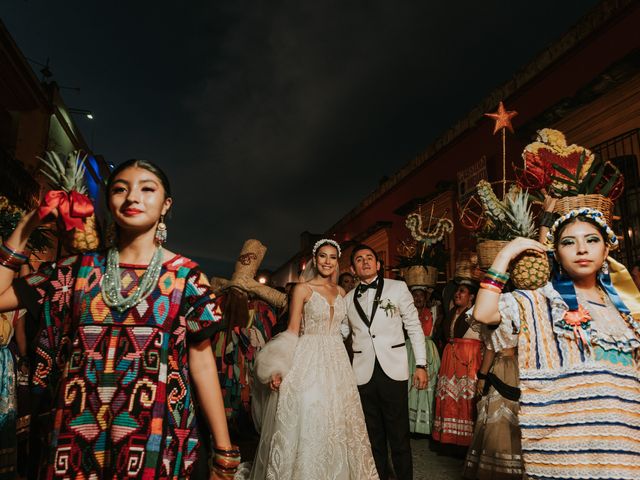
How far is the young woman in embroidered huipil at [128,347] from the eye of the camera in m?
1.61

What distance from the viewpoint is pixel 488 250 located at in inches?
138

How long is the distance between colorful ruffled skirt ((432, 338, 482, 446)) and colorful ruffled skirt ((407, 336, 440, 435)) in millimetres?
414

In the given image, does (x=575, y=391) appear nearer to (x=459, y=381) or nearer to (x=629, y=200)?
(x=459, y=381)

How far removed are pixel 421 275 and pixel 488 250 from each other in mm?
3728

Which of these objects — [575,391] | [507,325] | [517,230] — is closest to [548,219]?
[517,230]

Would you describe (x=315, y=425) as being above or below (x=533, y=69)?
below

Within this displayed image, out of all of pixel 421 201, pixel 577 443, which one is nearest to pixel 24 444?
pixel 577 443

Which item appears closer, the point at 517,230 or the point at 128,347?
the point at 128,347

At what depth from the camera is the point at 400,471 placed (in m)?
4.13

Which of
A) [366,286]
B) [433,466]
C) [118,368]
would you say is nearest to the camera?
[118,368]

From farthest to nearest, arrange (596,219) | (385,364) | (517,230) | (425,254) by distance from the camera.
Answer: (425,254)
(385,364)
(517,230)
(596,219)

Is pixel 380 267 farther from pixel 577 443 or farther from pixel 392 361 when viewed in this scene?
pixel 577 443

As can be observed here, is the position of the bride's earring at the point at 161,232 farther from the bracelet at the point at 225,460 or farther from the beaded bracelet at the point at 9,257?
the bracelet at the point at 225,460

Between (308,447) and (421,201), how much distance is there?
367 inches
